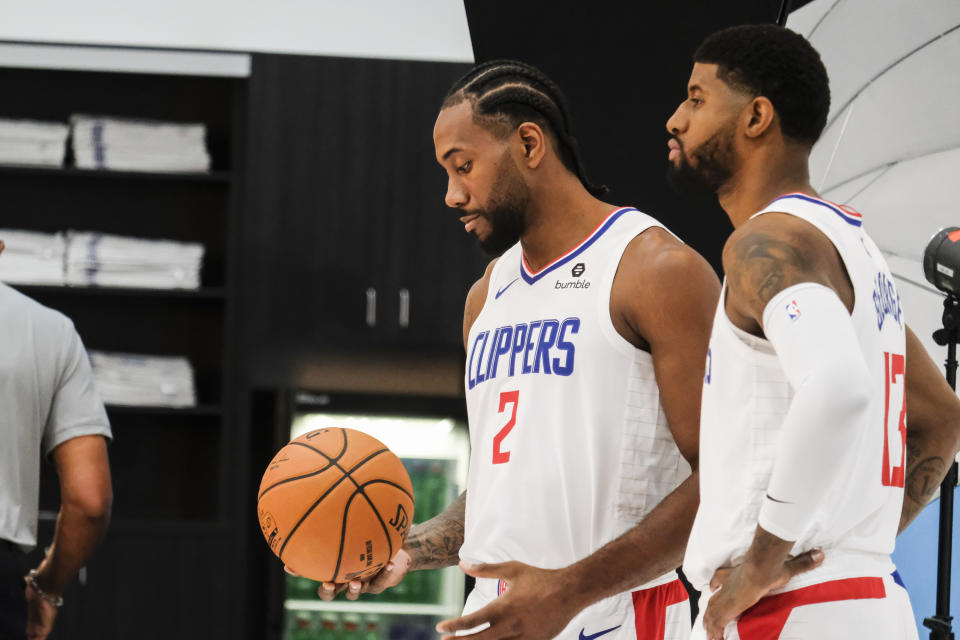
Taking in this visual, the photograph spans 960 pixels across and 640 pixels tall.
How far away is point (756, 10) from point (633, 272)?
1.29m

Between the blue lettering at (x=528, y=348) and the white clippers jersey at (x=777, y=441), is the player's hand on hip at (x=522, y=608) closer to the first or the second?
the white clippers jersey at (x=777, y=441)

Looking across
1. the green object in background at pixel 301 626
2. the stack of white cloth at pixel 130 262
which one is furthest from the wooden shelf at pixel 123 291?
the green object in background at pixel 301 626

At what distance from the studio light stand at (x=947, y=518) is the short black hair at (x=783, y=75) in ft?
3.65

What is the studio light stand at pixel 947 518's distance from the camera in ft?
7.91

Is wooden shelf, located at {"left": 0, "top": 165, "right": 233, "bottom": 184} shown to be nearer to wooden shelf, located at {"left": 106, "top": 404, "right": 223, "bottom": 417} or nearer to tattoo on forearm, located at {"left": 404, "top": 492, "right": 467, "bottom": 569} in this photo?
wooden shelf, located at {"left": 106, "top": 404, "right": 223, "bottom": 417}

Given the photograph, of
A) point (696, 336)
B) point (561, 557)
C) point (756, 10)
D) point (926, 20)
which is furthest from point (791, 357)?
point (926, 20)

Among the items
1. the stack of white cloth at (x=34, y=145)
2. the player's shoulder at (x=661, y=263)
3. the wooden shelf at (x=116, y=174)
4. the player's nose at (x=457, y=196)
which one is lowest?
the player's shoulder at (x=661, y=263)

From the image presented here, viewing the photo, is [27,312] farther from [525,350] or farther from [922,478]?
[922,478]

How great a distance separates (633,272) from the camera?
1.64 m

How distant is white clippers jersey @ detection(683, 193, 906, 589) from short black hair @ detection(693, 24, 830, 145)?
5.8 inches

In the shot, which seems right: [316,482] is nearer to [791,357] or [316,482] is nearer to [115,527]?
[791,357]

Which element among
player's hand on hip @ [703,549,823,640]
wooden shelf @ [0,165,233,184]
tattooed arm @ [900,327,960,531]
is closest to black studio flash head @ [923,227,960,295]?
tattooed arm @ [900,327,960,531]

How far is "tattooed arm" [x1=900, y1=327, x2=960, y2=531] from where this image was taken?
5.57 ft

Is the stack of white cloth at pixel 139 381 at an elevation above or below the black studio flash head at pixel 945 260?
above
